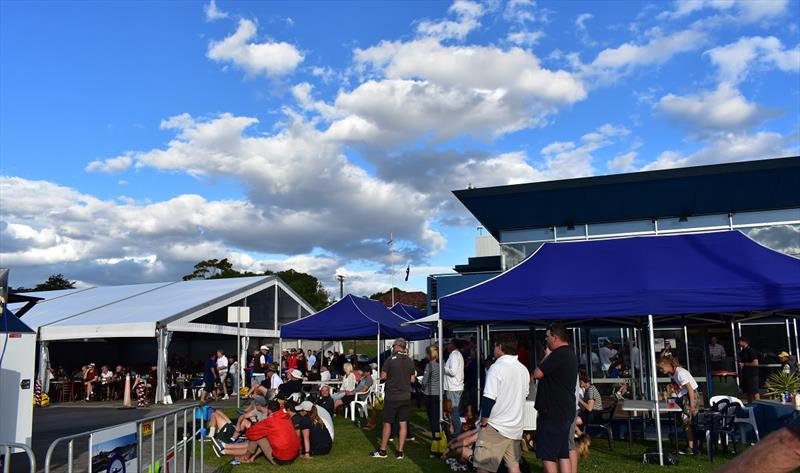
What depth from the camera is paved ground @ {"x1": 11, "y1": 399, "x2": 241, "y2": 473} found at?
10120 mm

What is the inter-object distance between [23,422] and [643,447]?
8.65 metres

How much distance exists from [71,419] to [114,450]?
1188 cm

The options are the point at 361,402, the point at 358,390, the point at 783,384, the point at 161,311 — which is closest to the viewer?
the point at 783,384

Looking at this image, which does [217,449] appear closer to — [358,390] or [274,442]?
[274,442]

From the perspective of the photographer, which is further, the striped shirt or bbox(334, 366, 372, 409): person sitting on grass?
bbox(334, 366, 372, 409): person sitting on grass

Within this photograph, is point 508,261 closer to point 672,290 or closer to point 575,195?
point 575,195

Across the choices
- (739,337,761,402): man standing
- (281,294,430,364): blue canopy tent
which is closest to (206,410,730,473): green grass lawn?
(739,337,761,402): man standing

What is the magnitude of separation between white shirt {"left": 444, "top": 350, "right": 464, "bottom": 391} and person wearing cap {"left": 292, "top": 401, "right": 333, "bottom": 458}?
6.59ft

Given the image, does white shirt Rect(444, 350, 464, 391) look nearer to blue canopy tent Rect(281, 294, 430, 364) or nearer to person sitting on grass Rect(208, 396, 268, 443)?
person sitting on grass Rect(208, 396, 268, 443)

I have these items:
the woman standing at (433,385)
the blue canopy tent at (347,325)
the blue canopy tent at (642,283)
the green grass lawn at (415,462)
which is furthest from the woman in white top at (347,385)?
the blue canopy tent at (642,283)

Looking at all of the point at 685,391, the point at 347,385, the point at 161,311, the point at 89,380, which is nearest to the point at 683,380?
the point at 685,391

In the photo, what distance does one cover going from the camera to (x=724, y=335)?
17266mm

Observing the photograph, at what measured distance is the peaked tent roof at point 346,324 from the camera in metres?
16.7

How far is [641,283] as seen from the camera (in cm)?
874
